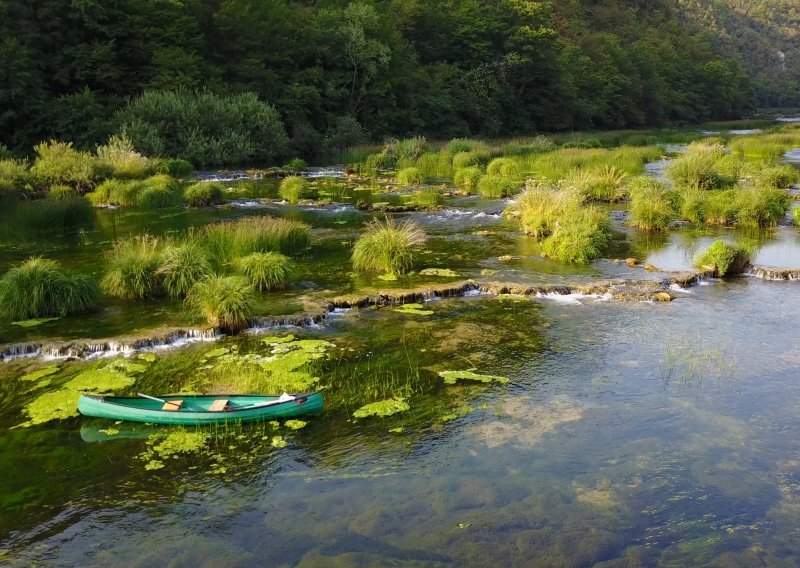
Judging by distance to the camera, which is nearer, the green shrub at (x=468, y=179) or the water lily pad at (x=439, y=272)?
the water lily pad at (x=439, y=272)

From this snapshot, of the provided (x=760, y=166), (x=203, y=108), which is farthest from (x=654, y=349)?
(x=203, y=108)

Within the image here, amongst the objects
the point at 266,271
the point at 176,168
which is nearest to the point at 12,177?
the point at 176,168

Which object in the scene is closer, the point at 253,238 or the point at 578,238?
the point at 253,238

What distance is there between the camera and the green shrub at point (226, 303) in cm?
1345

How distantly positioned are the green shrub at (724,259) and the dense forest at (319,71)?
33440 millimetres

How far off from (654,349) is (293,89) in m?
48.7

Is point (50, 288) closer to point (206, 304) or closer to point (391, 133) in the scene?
point (206, 304)

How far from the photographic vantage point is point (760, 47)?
609 ft

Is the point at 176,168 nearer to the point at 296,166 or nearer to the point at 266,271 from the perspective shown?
the point at 296,166

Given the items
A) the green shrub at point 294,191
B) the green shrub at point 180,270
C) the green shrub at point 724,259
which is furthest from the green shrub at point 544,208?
the green shrub at point 294,191

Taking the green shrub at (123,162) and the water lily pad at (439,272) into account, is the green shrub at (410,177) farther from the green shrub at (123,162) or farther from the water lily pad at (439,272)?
the water lily pad at (439,272)

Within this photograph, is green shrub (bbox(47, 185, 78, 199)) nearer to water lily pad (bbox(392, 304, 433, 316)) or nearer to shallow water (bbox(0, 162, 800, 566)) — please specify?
shallow water (bbox(0, 162, 800, 566))

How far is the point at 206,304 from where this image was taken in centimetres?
1357

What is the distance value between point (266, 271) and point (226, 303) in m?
2.85
